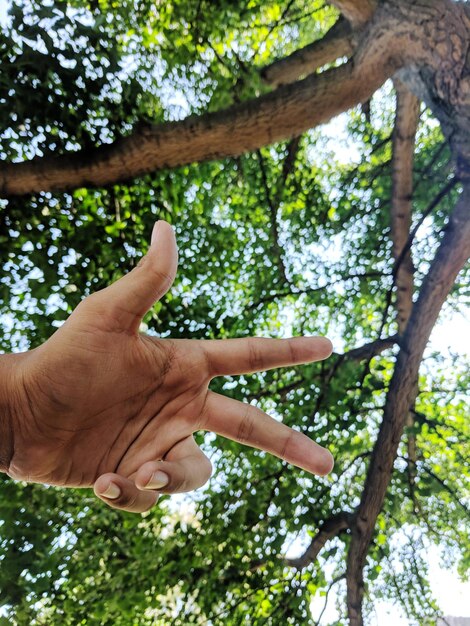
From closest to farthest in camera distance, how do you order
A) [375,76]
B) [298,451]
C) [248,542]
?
[298,451] → [375,76] → [248,542]

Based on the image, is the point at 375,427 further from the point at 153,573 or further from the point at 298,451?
the point at 298,451

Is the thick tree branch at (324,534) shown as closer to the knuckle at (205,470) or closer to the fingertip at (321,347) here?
the knuckle at (205,470)

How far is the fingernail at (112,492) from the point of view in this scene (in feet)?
6.40

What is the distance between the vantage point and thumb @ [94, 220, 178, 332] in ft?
6.90

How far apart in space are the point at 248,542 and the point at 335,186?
480 cm

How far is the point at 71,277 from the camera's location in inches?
199

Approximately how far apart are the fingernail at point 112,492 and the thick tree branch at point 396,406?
11.7 feet

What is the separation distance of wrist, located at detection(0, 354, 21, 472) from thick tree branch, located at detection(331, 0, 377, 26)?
13.1 feet

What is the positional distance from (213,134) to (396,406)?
2977mm

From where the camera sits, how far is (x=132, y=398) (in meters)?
2.35

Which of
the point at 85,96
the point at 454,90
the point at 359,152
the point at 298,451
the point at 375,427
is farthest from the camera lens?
the point at 359,152

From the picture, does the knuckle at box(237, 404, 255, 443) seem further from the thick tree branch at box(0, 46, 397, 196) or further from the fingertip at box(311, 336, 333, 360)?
the thick tree branch at box(0, 46, 397, 196)

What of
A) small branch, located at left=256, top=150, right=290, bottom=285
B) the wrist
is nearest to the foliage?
small branch, located at left=256, top=150, right=290, bottom=285

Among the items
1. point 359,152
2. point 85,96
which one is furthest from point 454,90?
point 359,152
